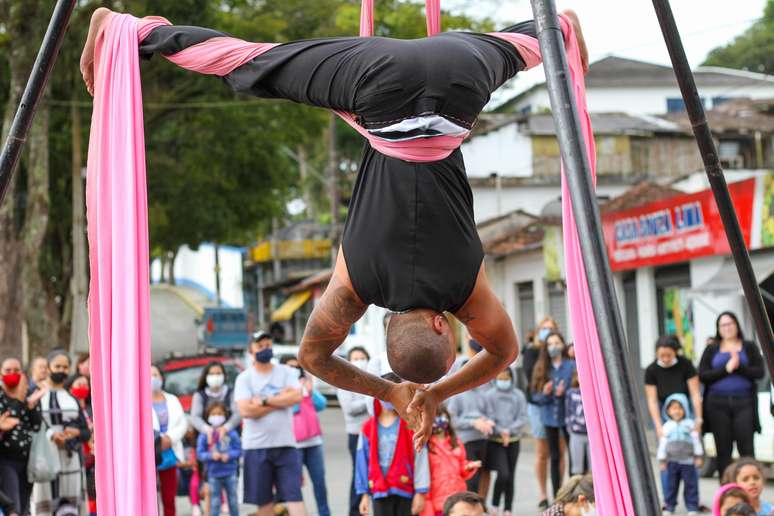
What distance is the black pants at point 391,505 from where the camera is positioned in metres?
8.66

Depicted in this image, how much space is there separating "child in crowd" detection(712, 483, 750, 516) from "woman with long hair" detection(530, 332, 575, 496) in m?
4.39

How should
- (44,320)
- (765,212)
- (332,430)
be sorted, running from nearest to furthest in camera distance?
(765,212) < (44,320) < (332,430)

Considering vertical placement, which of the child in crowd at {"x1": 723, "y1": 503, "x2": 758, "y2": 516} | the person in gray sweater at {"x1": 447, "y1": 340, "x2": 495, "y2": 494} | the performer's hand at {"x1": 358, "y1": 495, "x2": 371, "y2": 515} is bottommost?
the performer's hand at {"x1": 358, "y1": 495, "x2": 371, "y2": 515}

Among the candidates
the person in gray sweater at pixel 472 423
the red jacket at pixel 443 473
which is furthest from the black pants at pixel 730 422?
the red jacket at pixel 443 473

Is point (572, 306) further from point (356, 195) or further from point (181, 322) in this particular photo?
point (181, 322)

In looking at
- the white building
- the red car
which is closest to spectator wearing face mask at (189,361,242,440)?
the red car

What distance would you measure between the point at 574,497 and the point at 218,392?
4.94 m

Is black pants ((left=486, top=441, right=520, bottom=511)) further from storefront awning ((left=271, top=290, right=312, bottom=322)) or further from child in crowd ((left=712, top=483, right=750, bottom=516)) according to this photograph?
storefront awning ((left=271, top=290, right=312, bottom=322))

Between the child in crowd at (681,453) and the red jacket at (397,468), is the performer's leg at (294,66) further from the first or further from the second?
the child in crowd at (681,453)

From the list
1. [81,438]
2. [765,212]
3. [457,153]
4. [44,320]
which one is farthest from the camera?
[44,320]

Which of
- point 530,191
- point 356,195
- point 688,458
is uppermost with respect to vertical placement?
point 530,191

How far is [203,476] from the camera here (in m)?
11.7

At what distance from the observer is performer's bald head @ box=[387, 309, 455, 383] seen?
4.19m

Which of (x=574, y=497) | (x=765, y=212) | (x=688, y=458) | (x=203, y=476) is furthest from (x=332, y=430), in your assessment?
(x=574, y=497)
